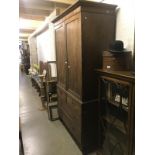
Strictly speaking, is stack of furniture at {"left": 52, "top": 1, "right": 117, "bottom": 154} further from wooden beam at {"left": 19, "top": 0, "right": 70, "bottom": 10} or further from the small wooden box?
wooden beam at {"left": 19, "top": 0, "right": 70, "bottom": 10}

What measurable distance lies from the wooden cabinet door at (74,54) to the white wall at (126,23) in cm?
58

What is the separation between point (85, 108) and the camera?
6.80 ft

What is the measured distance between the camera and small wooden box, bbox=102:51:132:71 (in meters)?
1.77

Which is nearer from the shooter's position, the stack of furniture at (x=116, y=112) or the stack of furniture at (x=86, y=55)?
the stack of furniture at (x=116, y=112)

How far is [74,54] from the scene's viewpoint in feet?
7.05

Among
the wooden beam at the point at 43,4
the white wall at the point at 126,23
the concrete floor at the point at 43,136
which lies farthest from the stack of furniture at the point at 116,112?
the wooden beam at the point at 43,4

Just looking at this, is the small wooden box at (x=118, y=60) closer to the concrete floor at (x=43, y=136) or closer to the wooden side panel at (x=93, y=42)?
the wooden side panel at (x=93, y=42)

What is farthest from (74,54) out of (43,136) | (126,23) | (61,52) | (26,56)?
(26,56)

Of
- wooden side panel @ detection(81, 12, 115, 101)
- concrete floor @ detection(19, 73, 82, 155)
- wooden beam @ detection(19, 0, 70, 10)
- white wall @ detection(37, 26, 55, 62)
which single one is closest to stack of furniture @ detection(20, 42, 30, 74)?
white wall @ detection(37, 26, 55, 62)

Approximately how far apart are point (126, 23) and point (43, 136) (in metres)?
2.28

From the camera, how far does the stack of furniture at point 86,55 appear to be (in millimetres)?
1892
